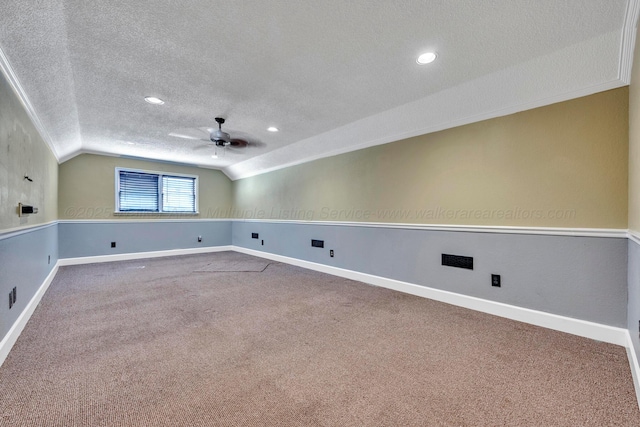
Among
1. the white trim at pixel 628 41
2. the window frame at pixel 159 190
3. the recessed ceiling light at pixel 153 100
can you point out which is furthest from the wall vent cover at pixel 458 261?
the window frame at pixel 159 190

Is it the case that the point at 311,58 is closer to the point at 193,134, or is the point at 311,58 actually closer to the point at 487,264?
the point at 487,264

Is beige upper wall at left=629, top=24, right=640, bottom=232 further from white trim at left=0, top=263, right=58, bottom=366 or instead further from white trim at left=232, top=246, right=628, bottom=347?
white trim at left=0, top=263, right=58, bottom=366

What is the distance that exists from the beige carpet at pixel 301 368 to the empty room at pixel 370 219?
0.02m

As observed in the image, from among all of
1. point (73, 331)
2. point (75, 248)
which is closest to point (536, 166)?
point (73, 331)

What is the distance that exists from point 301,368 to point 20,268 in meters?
2.76

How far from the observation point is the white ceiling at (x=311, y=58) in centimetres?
166

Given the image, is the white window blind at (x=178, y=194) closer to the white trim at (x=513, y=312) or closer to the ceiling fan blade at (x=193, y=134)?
the ceiling fan blade at (x=193, y=134)

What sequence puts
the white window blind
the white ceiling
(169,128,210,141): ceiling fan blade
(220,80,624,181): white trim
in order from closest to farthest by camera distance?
the white ceiling
(220,80,624,181): white trim
(169,128,210,141): ceiling fan blade
the white window blind

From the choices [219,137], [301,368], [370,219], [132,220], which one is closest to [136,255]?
[132,220]

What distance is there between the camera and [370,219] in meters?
4.07

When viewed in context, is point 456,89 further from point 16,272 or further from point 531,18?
point 16,272

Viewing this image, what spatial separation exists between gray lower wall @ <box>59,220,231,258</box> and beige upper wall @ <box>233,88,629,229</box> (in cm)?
422

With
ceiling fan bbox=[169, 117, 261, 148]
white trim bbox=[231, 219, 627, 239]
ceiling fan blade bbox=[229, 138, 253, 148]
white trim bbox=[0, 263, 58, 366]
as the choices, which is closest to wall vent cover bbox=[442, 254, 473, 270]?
white trim bbox=[231, 219, 627, 239]

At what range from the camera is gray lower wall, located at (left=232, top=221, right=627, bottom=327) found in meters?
2.20
